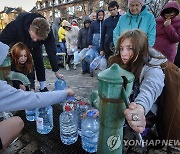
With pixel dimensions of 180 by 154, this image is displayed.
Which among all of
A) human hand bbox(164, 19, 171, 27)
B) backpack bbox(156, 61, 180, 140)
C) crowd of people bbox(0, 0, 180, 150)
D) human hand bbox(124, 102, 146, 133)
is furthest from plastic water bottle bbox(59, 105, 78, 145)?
human hand bbox(164, 19, 171, 27)

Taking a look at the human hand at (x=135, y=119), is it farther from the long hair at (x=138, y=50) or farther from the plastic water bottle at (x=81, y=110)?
the plastic water bottle at (x=81, y=110)

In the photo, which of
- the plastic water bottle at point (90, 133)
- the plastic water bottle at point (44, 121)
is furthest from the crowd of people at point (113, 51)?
the plastic water bottle at point (90, 133)

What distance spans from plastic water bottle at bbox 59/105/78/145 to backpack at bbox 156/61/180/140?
99 centimetres

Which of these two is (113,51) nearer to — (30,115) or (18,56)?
(18,56)

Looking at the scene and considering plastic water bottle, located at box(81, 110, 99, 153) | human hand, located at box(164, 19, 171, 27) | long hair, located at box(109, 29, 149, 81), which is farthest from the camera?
human hand, located at box(164, 19, 171, 27)

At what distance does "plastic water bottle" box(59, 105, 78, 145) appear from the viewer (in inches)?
88.7

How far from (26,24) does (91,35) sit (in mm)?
3006

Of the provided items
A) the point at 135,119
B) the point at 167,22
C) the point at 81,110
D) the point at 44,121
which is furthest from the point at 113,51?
the point at 135,119

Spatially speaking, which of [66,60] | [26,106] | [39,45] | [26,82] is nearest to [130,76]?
[26,106]

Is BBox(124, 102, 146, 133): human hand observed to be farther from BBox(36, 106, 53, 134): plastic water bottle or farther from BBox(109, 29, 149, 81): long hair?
BBox(36, 106, 53, 134): plastic water bottle

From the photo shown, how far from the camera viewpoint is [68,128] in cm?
236

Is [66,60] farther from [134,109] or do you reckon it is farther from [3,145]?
[134,109]

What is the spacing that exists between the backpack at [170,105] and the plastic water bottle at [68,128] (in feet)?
3.24

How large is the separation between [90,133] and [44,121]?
29.1 inches
